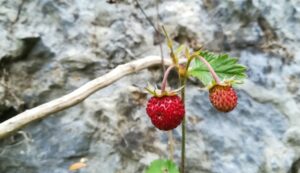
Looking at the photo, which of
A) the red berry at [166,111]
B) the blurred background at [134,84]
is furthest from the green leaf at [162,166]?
the red berry at [166,111]

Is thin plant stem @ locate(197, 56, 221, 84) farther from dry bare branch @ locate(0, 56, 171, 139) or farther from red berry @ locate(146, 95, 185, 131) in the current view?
dry bare branch @ locate(0, 56, 171, 139)

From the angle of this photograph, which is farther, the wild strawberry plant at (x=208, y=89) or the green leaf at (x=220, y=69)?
the green leaf at (x=220, y=69)

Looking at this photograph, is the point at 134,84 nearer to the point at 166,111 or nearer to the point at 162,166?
the point at 162,166

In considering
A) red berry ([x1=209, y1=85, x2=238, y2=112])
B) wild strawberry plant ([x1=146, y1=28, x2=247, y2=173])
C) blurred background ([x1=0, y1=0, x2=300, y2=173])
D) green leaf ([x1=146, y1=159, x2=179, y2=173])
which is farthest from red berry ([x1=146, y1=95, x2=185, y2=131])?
blurred background ([x1=0, y1=0, x2=300, y2=173])

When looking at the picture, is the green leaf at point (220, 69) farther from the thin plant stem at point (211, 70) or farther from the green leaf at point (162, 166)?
the green leaf at point (162, 166)

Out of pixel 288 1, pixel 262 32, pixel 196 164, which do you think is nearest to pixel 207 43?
pixel 262 32

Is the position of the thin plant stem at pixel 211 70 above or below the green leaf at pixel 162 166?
above

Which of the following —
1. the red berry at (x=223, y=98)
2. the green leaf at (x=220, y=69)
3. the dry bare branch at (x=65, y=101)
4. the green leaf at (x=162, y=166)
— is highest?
the green leaf at (x=220, y=69)

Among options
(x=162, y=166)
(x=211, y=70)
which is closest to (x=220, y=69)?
(x=211, y=70)
